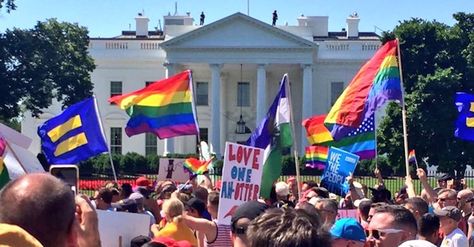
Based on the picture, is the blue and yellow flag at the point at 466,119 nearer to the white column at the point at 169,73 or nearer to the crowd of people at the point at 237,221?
the crowd of people at the point at 237,221

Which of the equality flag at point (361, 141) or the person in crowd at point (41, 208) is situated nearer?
the person in crowd at point (41, 208)

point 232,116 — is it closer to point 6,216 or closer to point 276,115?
point 276,115

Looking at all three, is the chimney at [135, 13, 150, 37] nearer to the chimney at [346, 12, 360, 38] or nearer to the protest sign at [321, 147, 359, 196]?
the chimney at [346, 12, 360, 38]

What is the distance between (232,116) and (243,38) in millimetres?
6573

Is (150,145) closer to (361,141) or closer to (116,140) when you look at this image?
(116,140)

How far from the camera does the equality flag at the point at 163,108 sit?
46.2 feet

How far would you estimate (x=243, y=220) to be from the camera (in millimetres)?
4379

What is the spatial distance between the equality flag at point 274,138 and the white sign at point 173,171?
5.07 meters

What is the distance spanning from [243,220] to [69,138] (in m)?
8.31

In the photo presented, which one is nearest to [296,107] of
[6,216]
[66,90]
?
[66,90]

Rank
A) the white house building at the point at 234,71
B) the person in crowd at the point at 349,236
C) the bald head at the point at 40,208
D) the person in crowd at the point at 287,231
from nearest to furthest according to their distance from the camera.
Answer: the bald head at the point at 40,208 → the person in crowd at the point at 287,231 → the person in crowd at the point at 349,236 → the white house building at the point at 234,71

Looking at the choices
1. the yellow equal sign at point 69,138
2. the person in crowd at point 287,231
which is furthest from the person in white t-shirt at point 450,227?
the yellow equal sign at point 69,138

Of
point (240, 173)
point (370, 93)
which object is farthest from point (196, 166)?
point (240, 173)

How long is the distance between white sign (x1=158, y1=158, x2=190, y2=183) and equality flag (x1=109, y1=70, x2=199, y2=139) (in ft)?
7.22
